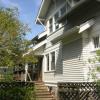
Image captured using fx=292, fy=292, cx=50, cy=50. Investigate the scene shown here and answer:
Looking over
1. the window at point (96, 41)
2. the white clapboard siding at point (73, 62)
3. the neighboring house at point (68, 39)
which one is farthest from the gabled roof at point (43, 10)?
the window at point (96, 41)

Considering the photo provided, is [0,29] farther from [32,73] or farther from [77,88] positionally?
[32,73]

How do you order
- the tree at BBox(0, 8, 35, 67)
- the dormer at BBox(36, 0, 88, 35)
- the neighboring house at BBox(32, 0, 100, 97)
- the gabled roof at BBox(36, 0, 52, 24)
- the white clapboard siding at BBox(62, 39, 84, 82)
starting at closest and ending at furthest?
1. the tree at BBox(0, 8, 35, 67)
2. the neighboring house at BBox(32, 0, 100, 97)
3. the white clapboard siding at BBox(62, 39, 84, 82)
4. the dormer at BBox(36, 0, 88, 35)
5. the gabled roof at BBox(36, 0, 52, 24)

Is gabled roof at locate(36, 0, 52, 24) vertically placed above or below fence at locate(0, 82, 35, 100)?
above

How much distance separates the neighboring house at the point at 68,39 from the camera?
17781mm

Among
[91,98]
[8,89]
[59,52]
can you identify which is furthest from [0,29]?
[59,52]

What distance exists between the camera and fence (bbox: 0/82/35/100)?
17.0m

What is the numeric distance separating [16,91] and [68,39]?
5.47 metres

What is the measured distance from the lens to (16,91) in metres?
17.3

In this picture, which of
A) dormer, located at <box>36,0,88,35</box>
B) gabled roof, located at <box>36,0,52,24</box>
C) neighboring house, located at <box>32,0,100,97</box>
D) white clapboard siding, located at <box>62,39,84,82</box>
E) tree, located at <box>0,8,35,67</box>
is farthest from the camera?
gabled roof, located at <box>36,0,52,24</box>

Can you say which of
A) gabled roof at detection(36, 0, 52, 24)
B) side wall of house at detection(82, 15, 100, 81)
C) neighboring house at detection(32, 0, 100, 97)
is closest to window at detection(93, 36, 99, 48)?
neighboring house at detection(32, 0, 100, 97)

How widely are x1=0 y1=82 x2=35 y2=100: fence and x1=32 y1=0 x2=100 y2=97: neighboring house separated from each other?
324cm

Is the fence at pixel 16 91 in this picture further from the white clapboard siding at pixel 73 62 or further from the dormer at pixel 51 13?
Result: the dormer at pixel 51 13

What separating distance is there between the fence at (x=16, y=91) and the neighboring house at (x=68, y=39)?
3237mm

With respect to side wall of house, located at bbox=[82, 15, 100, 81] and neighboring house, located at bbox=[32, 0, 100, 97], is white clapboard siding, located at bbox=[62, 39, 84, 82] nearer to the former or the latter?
neighboring house, located at bbox=[32, 0, 100, 97]
